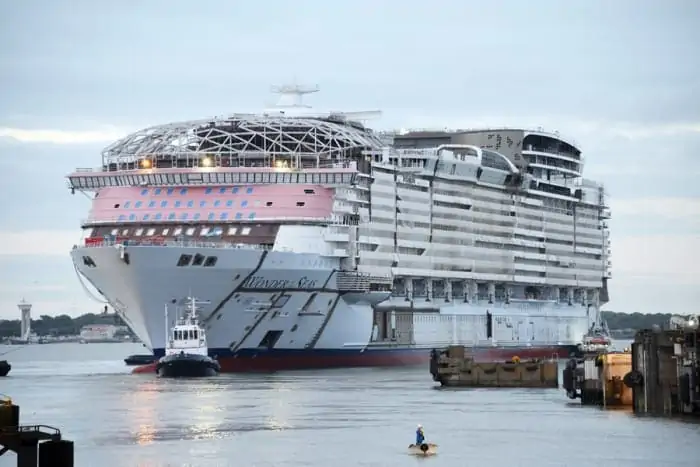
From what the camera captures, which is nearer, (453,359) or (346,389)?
(346,389)

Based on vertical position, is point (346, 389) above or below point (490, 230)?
below

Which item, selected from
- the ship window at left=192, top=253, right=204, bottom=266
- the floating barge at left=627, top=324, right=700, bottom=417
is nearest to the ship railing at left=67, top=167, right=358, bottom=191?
the ship window at left=192, top=253, right=204, bottom=266

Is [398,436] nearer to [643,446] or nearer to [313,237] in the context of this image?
[643,446]

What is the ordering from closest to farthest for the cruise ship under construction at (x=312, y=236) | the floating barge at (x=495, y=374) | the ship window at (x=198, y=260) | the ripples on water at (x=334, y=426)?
the ripples on water at (x=334, y=426) → the floating barge at (x=495, y=374) → the ship window at (x=198, y=260) → the cruise ship under construction at (x=312, y=236)

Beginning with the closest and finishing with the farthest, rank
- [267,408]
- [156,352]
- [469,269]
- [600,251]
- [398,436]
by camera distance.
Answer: [398,436], [267,408], [156,352], [469,269], [600,251]

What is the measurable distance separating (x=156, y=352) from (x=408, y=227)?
803 inches

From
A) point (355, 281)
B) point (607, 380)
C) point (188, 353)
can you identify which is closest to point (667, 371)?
point (607, 380)

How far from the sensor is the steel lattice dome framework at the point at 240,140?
9344 cm

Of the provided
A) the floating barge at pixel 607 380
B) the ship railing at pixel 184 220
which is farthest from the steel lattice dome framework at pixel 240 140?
the floating barge at pixel 607 380

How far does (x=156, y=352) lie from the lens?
87.5 m

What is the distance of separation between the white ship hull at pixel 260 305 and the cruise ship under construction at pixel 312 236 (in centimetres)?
8

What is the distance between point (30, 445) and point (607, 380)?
28680 mm

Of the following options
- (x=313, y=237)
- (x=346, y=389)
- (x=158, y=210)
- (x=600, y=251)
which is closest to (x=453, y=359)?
(x=346, y=389)

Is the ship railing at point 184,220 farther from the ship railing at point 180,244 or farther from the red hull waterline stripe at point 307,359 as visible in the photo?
the red hull waterline stripe at point 307,359
